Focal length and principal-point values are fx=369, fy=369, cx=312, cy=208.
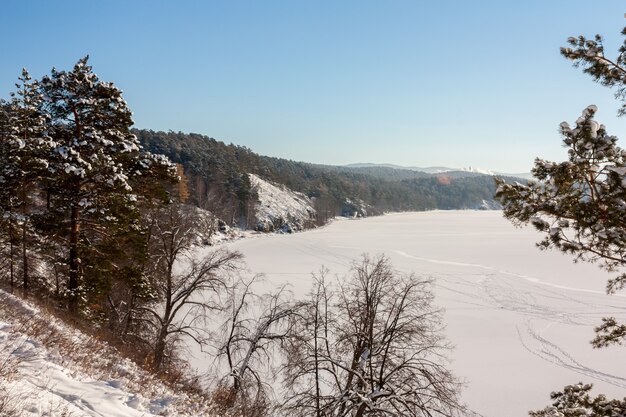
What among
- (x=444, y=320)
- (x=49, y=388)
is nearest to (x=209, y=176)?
(x=444, y=320)

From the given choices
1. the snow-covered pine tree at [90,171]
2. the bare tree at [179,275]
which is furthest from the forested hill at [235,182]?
the snow-covered pine tree at [90,171]

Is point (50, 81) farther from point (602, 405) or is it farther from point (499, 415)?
point (499, 415)

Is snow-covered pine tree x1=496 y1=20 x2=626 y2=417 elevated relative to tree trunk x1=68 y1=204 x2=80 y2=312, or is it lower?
elevated

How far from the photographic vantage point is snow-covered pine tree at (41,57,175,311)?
10.9 metres

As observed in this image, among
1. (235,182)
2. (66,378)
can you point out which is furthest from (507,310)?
(235,182)

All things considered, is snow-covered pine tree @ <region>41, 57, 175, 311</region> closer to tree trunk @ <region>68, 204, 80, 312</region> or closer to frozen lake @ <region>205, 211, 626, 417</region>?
tree trunk @ <region>68, 204, 80, 312</region>

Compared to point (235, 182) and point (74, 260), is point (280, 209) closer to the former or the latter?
point (235, 182)

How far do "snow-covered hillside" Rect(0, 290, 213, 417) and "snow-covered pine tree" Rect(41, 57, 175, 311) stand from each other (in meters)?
2.49

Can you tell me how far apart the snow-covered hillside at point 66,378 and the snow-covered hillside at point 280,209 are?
256 ft

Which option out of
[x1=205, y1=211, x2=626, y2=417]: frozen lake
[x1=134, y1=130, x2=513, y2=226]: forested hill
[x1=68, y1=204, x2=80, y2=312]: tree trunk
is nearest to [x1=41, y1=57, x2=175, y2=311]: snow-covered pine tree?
[x1=68, y1=204, x2=80, y2=312]: tree trunk

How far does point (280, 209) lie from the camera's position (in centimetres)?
9850

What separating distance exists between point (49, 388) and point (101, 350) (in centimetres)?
389

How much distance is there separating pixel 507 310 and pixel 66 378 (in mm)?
31354

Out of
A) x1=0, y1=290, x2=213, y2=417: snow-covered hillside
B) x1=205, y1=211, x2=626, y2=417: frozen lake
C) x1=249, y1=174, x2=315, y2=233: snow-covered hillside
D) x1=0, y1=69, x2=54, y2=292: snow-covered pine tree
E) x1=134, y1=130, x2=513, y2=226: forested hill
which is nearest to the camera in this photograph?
x1=0, y1=290, x2=213, y2=417: snow-covered hillside
